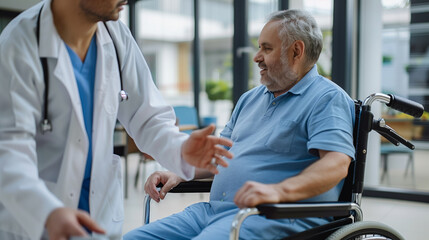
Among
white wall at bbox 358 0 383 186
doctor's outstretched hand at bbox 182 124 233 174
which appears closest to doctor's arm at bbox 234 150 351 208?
doctor's outstretched hand at bbox 182 124 233 174

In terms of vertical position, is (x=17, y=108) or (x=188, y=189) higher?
(x=17, y=108)

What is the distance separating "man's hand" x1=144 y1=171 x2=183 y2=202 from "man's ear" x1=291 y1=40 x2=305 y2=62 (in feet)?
2.08

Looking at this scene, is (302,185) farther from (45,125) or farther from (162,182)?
(45,125)

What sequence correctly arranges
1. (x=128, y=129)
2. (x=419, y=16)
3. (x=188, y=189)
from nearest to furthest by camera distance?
(x=128, y=129)
(x=188, y=189)
(x=419, y=16)

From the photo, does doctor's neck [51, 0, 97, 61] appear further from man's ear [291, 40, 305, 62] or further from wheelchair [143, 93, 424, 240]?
man's ear [291, 40, 305, 62]

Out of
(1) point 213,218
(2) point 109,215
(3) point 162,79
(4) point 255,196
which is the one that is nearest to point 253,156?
(1) point 213,218

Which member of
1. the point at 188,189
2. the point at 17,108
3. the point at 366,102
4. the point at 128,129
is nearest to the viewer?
the point at 17,108

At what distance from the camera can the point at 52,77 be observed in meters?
0.94

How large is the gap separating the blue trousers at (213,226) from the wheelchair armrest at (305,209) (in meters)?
0.13

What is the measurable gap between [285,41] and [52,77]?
0.90 meters

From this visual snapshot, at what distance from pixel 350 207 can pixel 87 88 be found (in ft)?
2.71

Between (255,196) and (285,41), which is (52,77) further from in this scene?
(285,41)

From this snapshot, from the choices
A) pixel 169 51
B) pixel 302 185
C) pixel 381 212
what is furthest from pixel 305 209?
pixel 169 51

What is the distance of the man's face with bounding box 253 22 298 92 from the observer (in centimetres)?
156
